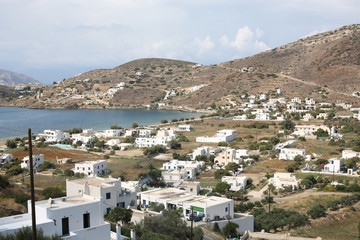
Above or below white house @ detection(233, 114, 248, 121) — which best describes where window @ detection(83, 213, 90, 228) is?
below

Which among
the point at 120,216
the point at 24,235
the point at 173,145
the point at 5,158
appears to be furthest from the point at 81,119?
the point at 24,235

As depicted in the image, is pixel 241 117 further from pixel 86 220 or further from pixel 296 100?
pixel 86 220

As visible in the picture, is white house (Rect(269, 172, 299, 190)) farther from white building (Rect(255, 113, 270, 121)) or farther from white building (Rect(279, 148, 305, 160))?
white building (Rect(255, 113, 270, 121))

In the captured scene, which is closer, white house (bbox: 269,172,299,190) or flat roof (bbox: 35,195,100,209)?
flat roof (bbox: 35,195,100,209)

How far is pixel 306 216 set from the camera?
1928cm

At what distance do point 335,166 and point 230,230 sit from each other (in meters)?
17.3

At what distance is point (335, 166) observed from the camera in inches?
1174

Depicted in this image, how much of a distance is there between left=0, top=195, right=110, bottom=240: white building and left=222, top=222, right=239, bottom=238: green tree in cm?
614

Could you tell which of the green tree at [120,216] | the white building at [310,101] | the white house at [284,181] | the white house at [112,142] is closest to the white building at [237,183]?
the white house at [284,181]

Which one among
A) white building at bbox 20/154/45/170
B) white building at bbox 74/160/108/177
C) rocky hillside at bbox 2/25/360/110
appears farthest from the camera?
rocky hillside at bbox 2/25/360/110

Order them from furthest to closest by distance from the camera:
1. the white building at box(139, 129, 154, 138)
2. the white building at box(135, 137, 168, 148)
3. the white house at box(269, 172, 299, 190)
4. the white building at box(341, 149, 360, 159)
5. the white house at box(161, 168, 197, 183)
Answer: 1. the white building at box(139, 129, 154, 138)
2. the white building at box(135, 137, 168, 148)
3. the white building at box(341, 149, 360, 159)
4. the white house at box(161, 168, 197, 183)
5. the white house at box(269, 172, 299, 190)

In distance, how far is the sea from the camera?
2527 inches

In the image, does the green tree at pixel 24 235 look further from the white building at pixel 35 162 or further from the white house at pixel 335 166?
the white house at pixel 335 166

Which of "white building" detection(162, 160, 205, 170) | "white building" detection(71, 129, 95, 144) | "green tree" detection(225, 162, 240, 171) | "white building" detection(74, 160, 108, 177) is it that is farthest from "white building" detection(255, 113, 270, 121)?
"white building" detection(74, 160, 108, 177)
